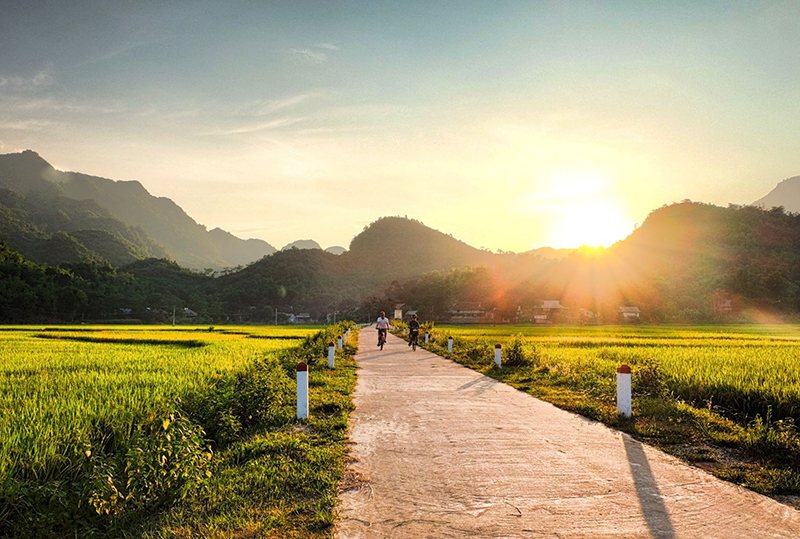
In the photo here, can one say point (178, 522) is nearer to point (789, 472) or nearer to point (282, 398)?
point (282, 398)

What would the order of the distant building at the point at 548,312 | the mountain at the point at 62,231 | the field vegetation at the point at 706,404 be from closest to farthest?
the field vegetation at the point at 706,404, the distant building at the point at 548,312, the mountain at the point at 62,231

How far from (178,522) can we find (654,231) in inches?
7161

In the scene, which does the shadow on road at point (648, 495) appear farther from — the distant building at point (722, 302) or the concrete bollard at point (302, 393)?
the distant building at point (722, 302)

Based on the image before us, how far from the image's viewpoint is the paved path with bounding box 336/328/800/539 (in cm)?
419

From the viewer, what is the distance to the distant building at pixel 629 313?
83.8 meters

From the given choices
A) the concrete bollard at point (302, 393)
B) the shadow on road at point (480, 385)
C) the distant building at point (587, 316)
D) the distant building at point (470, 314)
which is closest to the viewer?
the concrete bollard at point (302, 393)

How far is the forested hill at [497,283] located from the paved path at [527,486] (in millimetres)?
76290

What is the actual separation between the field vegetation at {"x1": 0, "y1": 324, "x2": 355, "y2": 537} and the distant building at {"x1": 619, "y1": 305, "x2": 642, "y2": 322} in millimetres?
83348

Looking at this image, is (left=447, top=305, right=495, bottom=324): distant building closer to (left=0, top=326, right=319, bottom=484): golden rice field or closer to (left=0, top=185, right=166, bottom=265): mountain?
(left=0, top=185, right=166, bottom=265): mountain

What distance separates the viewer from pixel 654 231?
6496 inches

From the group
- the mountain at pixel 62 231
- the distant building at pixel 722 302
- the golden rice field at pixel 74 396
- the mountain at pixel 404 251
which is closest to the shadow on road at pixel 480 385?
the golden rice field at pixel 74 396

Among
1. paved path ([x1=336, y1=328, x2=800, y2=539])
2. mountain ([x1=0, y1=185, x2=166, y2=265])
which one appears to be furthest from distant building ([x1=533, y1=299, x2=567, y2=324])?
mountain ([x1=0, y1=185, x2=166, y2=265])

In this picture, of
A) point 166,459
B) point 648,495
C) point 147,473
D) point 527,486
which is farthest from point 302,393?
point 648,495

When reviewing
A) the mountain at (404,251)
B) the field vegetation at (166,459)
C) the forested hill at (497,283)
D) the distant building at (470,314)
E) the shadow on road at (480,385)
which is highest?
the mountain at (404,251)
